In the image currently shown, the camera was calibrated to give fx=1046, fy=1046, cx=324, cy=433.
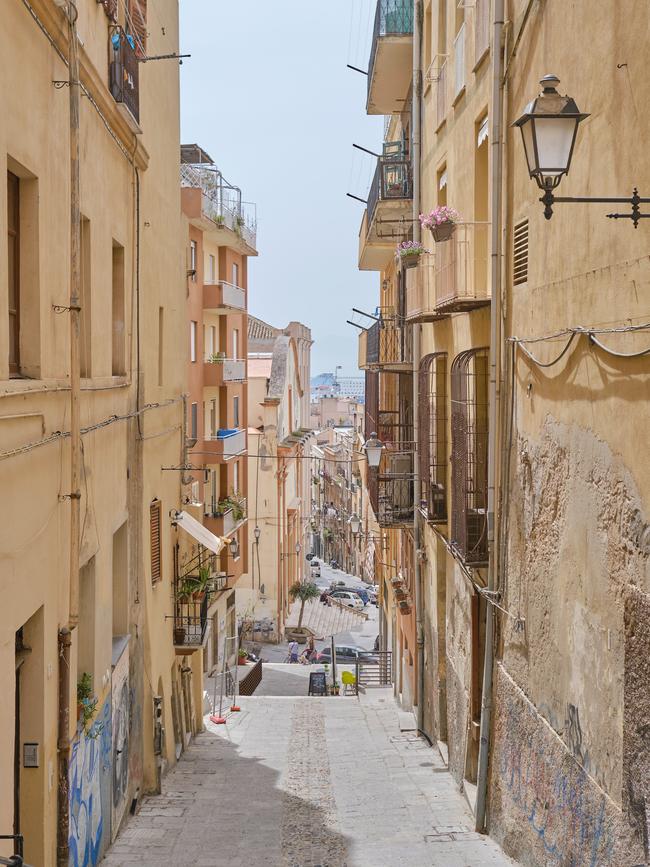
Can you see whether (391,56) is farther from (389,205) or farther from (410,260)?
(410,260)

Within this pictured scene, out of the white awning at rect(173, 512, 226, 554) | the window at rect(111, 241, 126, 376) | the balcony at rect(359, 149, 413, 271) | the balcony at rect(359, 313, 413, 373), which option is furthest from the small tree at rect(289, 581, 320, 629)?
the window at rect(111, 241, 126, 376)

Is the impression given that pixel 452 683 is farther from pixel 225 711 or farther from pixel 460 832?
pixel 225 711

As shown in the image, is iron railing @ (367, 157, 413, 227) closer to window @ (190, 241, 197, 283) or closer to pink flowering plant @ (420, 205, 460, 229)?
pink flowering plant @ (420, 205, 460, 229)

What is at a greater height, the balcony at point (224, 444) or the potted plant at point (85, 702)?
the balcony at point (224, 444)

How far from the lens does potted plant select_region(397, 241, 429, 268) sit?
60.2 ft

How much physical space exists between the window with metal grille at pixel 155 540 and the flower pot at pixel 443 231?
21.2ft

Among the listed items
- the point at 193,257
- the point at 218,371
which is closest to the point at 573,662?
the point at 218,371

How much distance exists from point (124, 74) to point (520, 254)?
5436mm

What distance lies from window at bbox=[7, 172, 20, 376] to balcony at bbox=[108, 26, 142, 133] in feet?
13.4

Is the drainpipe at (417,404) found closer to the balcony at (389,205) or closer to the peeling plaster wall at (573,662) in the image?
the balcony at (389,205)

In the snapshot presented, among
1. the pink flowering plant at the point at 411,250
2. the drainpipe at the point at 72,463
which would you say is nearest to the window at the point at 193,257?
the pink flowering plant at the point at 411,250

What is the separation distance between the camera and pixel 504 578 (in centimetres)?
1208

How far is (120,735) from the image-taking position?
13.4 metres

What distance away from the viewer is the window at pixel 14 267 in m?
8.46
